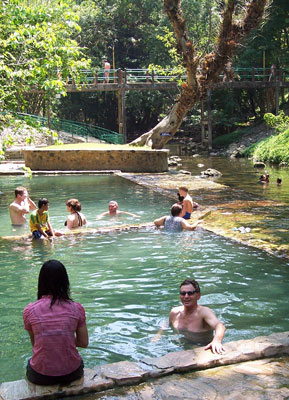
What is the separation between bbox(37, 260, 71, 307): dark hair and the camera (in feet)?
13.4

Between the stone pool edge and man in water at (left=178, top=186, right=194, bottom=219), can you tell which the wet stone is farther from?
man in water at (left=178, top=186, right=194, bottom=219)

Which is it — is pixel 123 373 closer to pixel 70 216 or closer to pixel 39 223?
pixel 39 223

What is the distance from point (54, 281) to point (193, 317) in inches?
84.0

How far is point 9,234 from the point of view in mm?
11875

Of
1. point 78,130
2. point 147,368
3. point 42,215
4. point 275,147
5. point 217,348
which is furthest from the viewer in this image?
point 78,130

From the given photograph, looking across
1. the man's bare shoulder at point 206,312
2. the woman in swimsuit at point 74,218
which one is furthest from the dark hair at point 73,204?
the man's bare shoulder at point 206,312

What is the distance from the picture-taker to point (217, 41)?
2144 centimetres

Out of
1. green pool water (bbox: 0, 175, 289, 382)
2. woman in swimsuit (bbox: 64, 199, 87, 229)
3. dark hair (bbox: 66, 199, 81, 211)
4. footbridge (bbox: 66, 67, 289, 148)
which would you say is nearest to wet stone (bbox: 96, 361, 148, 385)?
green pool water (bbox: 0, 175, 289, 382)

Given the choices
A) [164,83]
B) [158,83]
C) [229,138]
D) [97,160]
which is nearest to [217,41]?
[97,160]

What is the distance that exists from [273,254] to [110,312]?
11.6 feet

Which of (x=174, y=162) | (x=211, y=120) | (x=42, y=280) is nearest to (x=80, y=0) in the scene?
(x=211, y=120)

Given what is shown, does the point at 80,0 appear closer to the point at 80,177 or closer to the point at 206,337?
the point at 80,177

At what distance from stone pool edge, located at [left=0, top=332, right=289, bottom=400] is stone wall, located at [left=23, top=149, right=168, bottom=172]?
60.2 ft

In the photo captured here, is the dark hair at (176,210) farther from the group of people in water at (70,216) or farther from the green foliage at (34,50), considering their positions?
the green foliage at (34,50)
